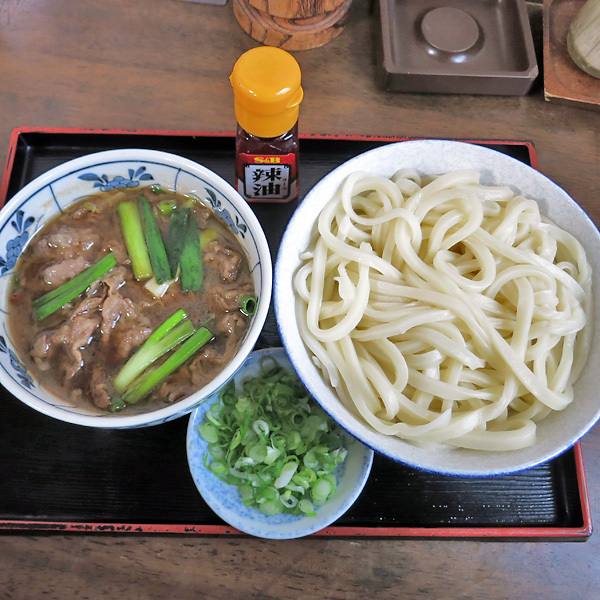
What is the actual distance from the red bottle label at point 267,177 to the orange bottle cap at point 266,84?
27cm

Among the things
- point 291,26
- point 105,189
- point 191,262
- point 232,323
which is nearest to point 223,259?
point 191,262

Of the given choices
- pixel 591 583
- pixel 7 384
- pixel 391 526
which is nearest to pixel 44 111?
pixel 7 384

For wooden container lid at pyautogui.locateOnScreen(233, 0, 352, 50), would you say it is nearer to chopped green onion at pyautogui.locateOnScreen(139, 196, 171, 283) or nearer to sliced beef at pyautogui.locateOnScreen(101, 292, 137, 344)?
chopped green onion at pyautogui.locateOnScreen(139, 196, 171, 283)

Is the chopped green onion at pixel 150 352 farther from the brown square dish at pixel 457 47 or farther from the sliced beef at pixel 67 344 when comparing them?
the brown square dish at pixel 457 47

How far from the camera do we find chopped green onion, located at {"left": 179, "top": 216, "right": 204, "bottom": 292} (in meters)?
1.62

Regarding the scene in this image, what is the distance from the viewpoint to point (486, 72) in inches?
93.2

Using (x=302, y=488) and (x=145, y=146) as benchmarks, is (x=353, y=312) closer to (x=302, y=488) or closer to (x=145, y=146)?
(x=302, y=488)

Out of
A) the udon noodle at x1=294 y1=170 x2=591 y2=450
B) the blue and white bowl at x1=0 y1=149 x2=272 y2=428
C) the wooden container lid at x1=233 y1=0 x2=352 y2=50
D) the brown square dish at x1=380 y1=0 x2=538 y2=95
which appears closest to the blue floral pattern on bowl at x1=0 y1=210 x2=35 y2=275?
the blue and white bowl at x1=0 y1=149 x2=272 y2=428

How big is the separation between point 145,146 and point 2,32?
111cm

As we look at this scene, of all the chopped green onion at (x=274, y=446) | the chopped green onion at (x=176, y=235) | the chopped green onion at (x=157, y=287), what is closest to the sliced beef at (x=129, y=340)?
the chopped green onion at (x=157, y=287)

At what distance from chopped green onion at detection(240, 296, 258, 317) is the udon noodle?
0.17 m

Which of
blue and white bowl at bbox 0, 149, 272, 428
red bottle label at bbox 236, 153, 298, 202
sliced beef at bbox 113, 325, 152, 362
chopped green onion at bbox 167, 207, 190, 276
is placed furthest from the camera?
red bottle label at bbox 236, 153, 298, 202

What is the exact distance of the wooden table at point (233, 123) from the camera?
1695 mm

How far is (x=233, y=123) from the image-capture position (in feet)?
7.75
